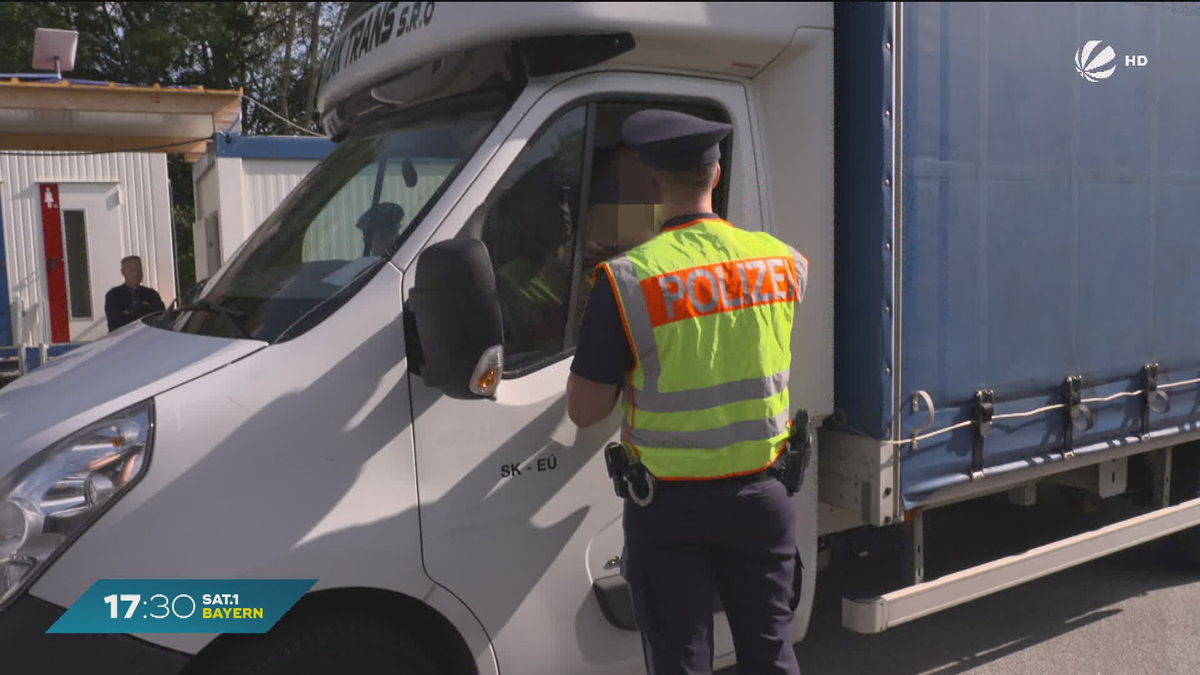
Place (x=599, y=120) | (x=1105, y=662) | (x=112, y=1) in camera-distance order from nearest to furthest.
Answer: (x=599, y=120) → (x=1105, y=662) → (x=112, y=1)

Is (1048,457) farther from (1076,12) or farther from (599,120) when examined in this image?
(599,120)

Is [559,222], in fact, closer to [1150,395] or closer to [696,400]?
[696,400]

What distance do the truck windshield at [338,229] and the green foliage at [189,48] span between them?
58.4ft

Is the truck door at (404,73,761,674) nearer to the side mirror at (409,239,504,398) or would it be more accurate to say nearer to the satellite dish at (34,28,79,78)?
the side mirror at (409,239,504,398)

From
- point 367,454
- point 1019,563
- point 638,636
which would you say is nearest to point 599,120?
point 367,454

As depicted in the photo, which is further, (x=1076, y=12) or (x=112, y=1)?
(x=112, y=1)

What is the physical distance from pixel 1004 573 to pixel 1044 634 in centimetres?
110

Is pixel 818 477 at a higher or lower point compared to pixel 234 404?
lower

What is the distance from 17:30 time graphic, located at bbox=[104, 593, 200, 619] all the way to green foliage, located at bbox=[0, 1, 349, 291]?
60.9 feet

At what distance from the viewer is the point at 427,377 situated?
2.36 m

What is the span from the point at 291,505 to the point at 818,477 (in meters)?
1.69

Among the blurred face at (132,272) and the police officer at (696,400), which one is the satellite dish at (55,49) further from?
the police officer at (696,400)

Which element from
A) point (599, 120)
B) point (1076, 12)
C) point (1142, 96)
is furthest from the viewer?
point (1142, 96)

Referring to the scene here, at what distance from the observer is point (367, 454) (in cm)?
246
